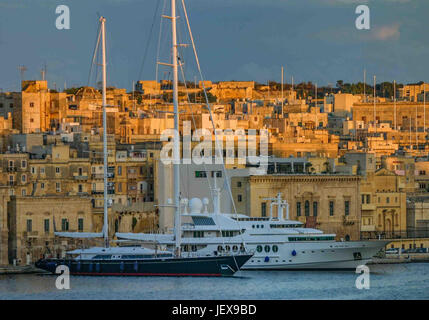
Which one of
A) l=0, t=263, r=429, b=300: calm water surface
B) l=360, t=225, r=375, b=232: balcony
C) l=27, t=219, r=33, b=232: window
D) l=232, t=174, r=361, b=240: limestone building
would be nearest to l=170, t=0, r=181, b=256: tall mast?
l=0, t=263, r=429, b=300: calm water surface

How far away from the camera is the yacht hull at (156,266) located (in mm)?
59375

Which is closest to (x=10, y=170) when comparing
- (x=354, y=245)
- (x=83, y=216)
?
(x=83, y=216)

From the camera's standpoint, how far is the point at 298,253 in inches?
2478

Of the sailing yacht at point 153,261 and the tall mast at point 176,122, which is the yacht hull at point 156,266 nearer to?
the sailing yacht at point 153,261

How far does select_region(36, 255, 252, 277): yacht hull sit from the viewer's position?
195ft

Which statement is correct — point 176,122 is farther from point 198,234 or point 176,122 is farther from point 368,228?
point 368,228

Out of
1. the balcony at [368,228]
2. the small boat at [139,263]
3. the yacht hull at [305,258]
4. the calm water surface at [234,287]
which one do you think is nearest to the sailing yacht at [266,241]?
the yacht hull at [305,258]

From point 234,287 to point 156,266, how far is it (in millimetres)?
4501

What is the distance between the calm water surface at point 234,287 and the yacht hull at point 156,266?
494 mm

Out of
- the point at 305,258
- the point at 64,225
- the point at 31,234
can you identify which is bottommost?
the point at 305,258

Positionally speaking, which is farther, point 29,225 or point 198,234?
point 29,225

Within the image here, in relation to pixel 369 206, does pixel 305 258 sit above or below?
below

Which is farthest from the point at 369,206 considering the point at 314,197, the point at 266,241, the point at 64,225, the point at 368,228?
the point at 64,225

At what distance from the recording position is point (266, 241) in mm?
62688
